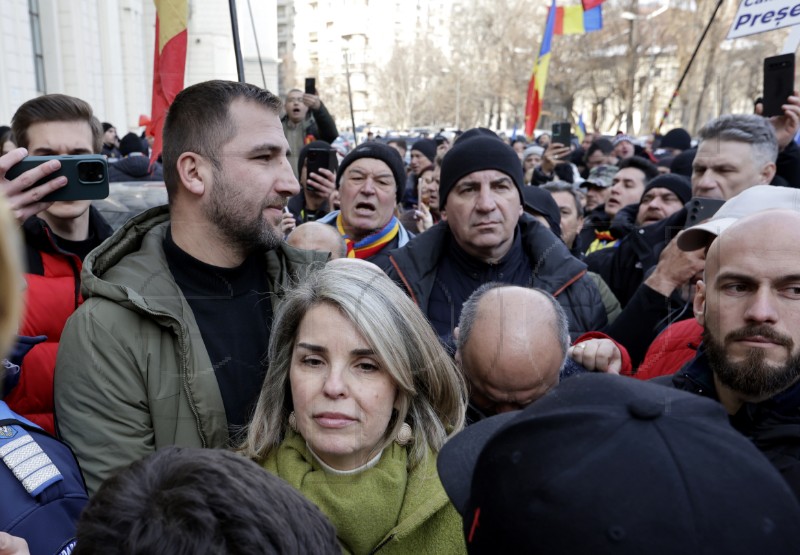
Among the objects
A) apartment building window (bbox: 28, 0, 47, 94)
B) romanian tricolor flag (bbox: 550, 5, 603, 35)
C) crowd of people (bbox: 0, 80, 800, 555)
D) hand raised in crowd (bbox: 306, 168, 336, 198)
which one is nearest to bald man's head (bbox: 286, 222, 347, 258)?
crowd of people (bbox: 0, 80, 800, 555)

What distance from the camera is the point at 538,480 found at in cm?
94

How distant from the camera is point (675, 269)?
2.27 m

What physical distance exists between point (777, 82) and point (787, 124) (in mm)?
358

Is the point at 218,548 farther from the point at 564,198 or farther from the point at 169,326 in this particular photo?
the point at 564,198

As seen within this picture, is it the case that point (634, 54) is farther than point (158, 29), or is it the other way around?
point (634, 54)

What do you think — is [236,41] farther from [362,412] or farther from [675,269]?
[675,269]

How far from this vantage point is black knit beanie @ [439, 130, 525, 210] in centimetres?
282

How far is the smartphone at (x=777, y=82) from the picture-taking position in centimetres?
312

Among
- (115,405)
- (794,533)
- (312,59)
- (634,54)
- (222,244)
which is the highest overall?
(634,54)

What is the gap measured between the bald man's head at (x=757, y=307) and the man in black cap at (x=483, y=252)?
104cm

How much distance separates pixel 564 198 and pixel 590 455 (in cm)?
399

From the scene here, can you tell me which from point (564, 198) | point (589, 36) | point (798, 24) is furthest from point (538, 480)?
point (589, 36)

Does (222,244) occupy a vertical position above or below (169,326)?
above

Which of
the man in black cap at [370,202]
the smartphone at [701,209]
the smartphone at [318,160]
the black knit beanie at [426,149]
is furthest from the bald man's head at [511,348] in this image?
the black knit beanie at [426,149]
